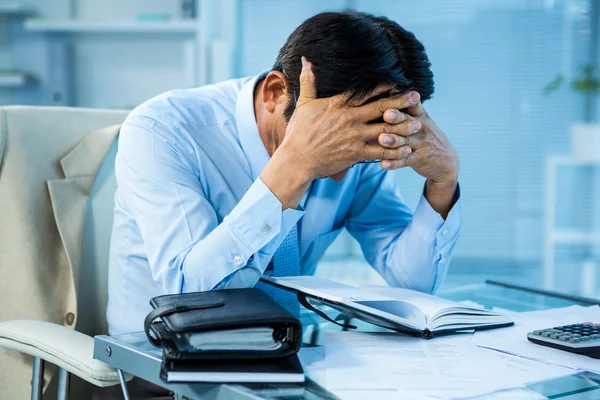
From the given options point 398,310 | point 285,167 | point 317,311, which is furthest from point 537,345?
point 285,167

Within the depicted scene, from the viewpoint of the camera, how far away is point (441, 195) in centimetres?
135

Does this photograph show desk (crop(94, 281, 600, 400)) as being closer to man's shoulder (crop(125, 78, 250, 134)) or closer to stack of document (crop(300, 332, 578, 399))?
stack of document (crop(300, 332, 578, 399))

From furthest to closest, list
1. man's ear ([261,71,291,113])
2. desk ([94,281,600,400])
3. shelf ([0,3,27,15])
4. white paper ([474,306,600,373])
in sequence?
shelf ([0,3,27,15])
man's ear ([261,71,291,113])
white paper ([474,306,600,373])
desk ([94,281,600,400])

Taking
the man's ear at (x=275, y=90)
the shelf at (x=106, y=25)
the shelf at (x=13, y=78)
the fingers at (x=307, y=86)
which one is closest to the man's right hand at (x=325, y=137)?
the fingers at (x=307, y=86)

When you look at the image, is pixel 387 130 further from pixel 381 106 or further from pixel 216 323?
pixel 216 323

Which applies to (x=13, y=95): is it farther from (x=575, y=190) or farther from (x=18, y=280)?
(x=575, y=190)

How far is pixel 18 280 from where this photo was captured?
1339 millimetres

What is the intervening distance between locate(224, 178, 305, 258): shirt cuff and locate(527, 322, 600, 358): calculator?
0.38 meters

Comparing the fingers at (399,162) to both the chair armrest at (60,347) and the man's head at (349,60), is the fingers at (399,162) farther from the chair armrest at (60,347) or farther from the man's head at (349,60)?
the chair armrest at (60,347)

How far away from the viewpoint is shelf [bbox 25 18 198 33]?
10.5 feet

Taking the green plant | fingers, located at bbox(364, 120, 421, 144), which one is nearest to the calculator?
fingers, located at bbox(364, 120, 421, 144)

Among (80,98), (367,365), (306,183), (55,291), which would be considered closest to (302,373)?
(367,365)

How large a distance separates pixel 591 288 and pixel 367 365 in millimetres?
3103

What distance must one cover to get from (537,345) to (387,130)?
379 mm
